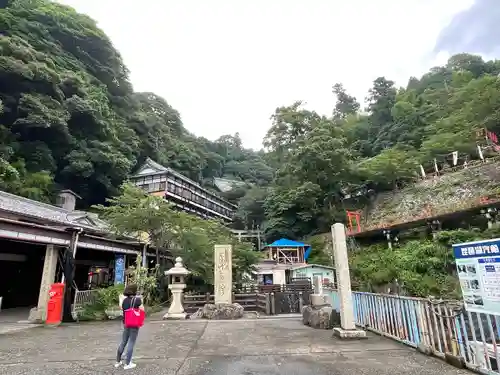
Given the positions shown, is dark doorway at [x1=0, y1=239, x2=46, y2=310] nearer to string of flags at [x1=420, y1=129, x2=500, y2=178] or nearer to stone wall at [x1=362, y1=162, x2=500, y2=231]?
stone wall at [x1=362, y1=162, x2=500, y2=231]

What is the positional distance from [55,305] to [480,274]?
10.6 m

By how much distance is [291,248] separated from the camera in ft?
84.4

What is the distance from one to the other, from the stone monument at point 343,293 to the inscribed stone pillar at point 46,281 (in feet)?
28.7

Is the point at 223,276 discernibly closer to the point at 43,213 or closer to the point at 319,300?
the point at 319,300

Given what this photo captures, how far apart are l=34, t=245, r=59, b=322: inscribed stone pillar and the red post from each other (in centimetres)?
32

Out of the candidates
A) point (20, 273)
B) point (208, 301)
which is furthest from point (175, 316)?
point (20, 273)

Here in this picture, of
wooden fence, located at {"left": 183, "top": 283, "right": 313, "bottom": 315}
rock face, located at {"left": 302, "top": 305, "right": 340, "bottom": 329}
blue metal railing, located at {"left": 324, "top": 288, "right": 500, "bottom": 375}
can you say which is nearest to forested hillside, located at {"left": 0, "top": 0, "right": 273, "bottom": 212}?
wooden fence, located at {"left": 183, "top": 283, "right": 313, "bottom": 315}

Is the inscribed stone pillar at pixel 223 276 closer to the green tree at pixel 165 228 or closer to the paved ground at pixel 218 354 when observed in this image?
the green tree at pixel 165 228

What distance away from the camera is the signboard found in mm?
3279

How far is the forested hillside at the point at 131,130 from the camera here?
23062mm

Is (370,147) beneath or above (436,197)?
above

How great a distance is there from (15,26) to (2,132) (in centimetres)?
1147

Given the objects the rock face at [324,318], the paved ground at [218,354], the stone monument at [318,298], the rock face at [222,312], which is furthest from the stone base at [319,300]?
the rock face at [222,312]

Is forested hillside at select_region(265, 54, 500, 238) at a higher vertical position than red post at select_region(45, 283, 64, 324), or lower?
higher
